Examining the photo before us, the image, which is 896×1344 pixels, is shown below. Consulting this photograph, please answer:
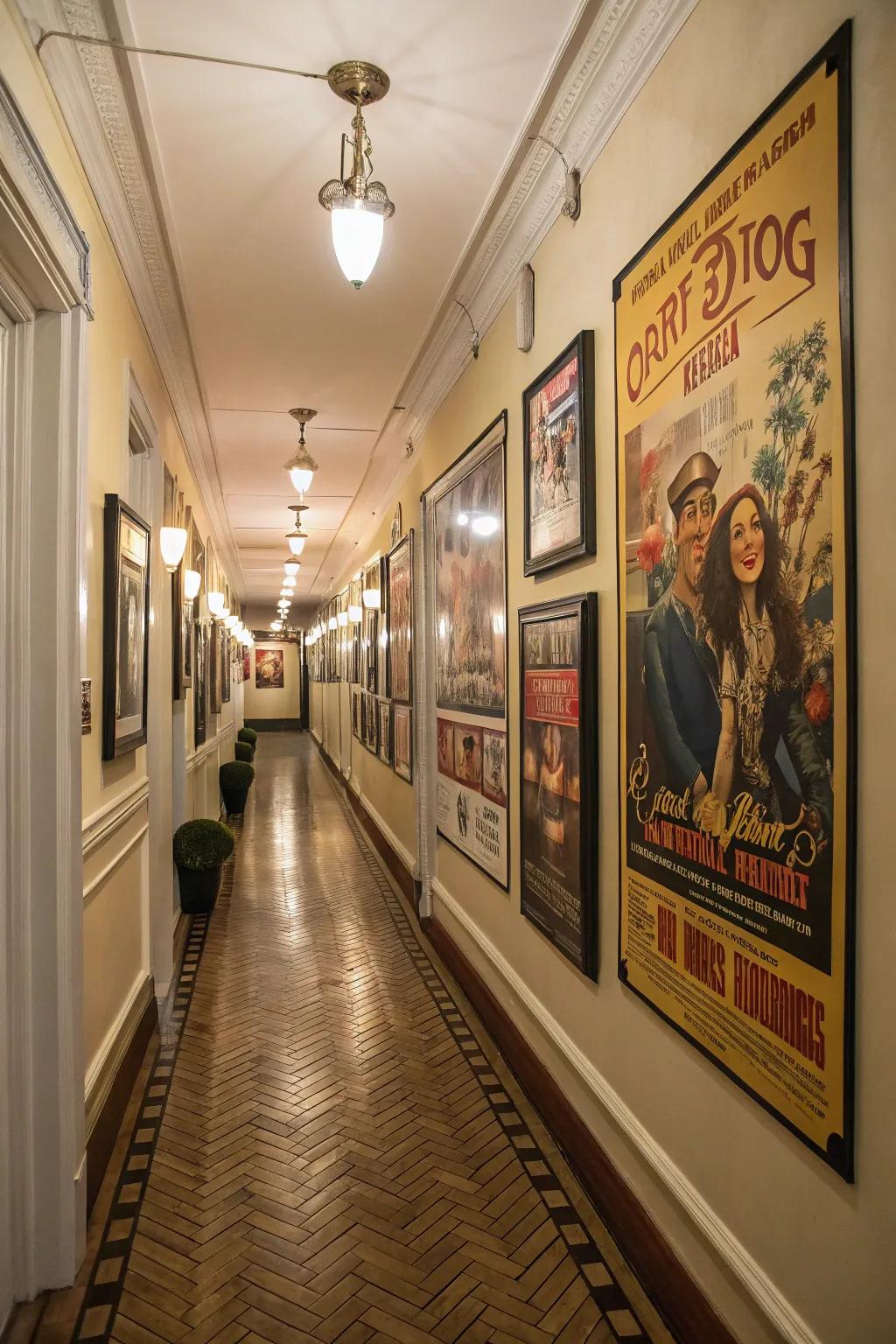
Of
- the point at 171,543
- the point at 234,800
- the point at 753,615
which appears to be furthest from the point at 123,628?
the point at 234,800

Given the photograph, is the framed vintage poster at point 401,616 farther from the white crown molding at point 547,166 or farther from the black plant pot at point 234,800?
the black plant pot at point 234,800

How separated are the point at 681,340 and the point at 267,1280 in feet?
8.82

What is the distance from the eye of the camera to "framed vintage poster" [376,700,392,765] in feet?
24.6

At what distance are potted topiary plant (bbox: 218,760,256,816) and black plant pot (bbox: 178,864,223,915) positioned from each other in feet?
13.6

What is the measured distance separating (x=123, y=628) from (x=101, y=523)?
47cm

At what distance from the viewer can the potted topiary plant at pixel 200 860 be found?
18.3ft

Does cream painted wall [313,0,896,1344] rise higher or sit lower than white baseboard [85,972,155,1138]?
higher

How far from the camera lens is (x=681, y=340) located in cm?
208

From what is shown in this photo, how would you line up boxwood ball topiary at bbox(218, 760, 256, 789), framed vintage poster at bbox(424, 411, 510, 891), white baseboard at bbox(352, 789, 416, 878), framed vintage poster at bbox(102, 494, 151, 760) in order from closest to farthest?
framed vintage poster at bbox(102, 494, 151, 760)
framed vintage poster at bbox(424, 411, 510, 891)
white baseboard at bbox(352, 789, 416, 878)
boxwood ball topiary at bbox(218, 760, 256, 789)

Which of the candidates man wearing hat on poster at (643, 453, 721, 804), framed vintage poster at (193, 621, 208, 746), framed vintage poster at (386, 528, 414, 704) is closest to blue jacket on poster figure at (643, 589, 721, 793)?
man wearing hat on poster at (643, 453, 721, 804)

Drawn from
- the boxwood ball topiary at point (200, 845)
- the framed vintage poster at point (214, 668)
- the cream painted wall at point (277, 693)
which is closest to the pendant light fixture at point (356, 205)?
the boxwood ball topiary at point (200, 845)

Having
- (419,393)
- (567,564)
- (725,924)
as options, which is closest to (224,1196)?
(725,924)

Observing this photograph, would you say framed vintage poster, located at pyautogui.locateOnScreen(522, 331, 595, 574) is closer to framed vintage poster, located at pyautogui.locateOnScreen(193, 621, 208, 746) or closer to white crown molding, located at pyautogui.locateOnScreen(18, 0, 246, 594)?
white crown molding, located at pyautogui.locateOnScreen(18, 0, 246, 594)

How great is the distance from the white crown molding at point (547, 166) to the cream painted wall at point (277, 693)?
21.1 metres
